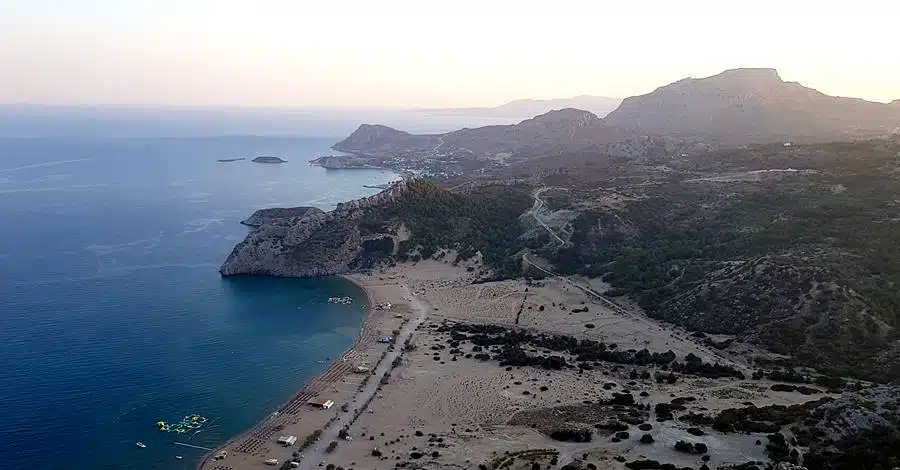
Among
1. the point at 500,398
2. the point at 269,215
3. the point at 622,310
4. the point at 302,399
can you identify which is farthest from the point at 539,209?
the point at 302,399

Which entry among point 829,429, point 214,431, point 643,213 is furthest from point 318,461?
point 643,213

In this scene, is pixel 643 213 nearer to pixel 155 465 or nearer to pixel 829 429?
pixel 829 429

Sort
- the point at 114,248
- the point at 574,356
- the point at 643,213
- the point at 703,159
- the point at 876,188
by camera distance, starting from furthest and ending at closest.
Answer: the point at 703,159, the point at 114,248, the point at 643,213, the point at 876,188, the point at 574,356

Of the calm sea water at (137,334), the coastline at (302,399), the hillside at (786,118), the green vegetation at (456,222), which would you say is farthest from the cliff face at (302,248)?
the hillside at (786,118)

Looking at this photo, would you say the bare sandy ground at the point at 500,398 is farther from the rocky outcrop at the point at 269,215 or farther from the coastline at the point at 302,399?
the rocky outcrop at the point at 269,215

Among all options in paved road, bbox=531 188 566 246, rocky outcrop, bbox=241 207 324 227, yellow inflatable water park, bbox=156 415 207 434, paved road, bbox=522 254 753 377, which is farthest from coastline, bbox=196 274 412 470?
rocky outcrop, bbox=241 207 324 227

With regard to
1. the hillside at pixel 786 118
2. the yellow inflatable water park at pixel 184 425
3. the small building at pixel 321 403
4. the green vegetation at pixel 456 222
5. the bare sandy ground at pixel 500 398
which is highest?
the hillside at pixel 786 118
